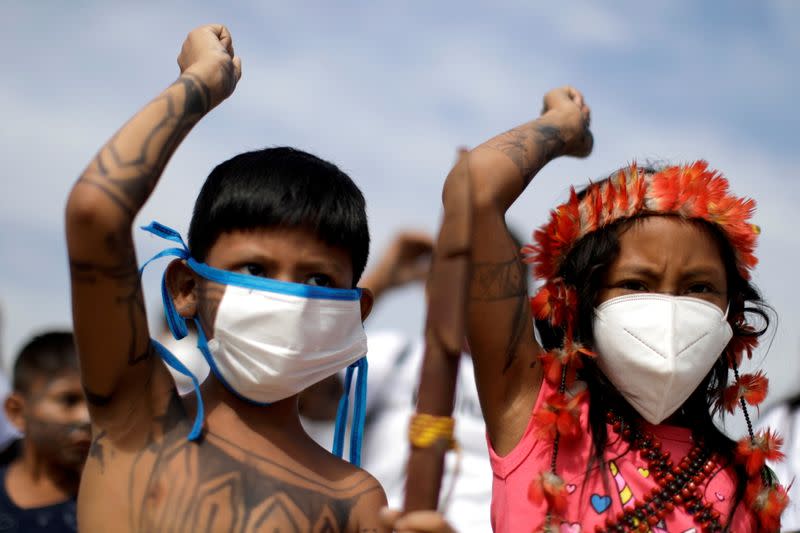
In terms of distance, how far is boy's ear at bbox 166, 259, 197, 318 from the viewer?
9.30 feet

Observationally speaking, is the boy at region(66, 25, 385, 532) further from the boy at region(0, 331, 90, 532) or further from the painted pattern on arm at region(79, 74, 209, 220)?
the boy at region(0, 331, 90, 532)

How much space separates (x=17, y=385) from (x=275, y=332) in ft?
8.47

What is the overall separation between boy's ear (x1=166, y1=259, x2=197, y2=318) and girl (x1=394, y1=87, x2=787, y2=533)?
755 millimetres

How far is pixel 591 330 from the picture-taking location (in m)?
3.09

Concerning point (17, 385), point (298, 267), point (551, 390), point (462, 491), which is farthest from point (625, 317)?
point (17, 385)

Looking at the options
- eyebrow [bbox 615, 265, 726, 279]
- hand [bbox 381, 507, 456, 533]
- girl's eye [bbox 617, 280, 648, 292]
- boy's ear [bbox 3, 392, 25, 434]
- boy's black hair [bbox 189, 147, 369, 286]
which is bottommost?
boy's ear [bbox 3, 392, 25, 434]

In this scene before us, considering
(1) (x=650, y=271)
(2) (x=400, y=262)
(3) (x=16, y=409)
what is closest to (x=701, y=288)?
(1) (x=650, y=271)

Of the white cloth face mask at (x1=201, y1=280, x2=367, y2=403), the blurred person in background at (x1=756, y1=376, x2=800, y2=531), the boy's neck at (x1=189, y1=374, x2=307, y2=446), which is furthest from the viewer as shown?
the blurred person in background at (x1=756, y1=376, x2=800, y2=531)

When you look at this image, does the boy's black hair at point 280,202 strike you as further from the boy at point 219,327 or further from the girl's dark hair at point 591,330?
the girl's dark hair at point 591,330

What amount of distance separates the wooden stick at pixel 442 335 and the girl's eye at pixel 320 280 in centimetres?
78

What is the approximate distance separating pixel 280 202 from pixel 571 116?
1.19m

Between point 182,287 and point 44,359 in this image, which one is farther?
point 44,359

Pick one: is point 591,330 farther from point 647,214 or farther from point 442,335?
point 442,335

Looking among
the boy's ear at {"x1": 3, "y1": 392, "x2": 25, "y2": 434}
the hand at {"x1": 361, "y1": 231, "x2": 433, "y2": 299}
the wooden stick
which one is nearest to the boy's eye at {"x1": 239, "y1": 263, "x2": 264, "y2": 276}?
the wooden stick
